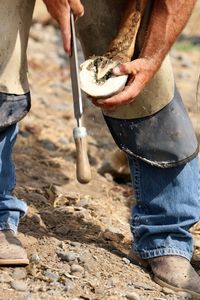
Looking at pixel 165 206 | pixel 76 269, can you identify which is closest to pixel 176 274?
pixel 165 206

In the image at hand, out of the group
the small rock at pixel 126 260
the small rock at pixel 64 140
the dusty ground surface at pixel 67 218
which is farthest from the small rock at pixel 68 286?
the small rock at pixel 64 140

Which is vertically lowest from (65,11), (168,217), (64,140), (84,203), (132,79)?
(64,140)

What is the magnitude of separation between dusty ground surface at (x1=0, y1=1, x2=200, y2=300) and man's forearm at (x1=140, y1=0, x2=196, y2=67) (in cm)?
94

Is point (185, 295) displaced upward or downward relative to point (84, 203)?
upward

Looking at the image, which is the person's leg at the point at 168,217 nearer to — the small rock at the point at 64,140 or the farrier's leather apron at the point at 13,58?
the farrier's leather apron at the point at 13,58

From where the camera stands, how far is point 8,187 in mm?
3729

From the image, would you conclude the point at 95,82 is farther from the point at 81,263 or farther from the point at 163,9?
the point at 81,263

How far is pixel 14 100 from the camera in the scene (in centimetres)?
354

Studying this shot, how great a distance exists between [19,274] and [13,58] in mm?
885

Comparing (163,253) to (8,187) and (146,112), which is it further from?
(8,187)

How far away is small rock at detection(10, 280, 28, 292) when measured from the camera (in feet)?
11.3

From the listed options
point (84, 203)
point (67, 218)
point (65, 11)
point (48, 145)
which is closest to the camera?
point (65, 11)

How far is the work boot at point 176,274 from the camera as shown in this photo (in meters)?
3.71

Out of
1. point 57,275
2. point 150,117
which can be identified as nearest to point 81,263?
point 57,275
